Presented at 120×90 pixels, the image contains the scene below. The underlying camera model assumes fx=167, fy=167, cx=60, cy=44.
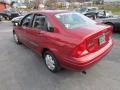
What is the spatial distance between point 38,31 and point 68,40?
134 centimetres

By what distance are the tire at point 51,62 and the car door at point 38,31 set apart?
0.36m

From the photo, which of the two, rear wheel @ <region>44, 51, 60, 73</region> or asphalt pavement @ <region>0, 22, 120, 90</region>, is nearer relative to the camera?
asphalt pavement @ <region>0, 22, 120, 90</region>

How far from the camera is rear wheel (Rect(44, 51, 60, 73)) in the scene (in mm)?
4086

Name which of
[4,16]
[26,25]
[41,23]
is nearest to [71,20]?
[41,23]

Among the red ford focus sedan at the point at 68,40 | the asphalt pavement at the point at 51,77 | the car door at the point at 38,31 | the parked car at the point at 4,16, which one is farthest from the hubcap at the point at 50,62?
the parked car at the point at 4,16

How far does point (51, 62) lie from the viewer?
429 centimetres

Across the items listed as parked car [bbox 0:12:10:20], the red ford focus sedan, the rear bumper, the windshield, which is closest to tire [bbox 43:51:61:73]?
the red ford focus sedan

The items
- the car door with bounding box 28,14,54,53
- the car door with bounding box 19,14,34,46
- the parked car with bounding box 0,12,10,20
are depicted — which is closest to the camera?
the car door with bounding box 28,14,54,53

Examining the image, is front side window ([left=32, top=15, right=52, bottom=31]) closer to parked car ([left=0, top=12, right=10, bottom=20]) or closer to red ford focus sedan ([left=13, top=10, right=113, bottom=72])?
red ford focus sedan ([left=13, top=10, right=113, bottom=72])

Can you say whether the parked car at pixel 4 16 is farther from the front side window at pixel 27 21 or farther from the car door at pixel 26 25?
the front side window at pixel 27 21

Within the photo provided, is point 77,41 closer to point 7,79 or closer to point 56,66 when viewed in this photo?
point 56,66

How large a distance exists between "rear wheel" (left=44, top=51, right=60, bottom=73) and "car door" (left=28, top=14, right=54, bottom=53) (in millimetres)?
362

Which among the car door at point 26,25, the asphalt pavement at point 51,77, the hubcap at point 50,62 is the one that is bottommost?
the asphalt pavement at point 51,77

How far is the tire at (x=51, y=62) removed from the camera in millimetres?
4086
